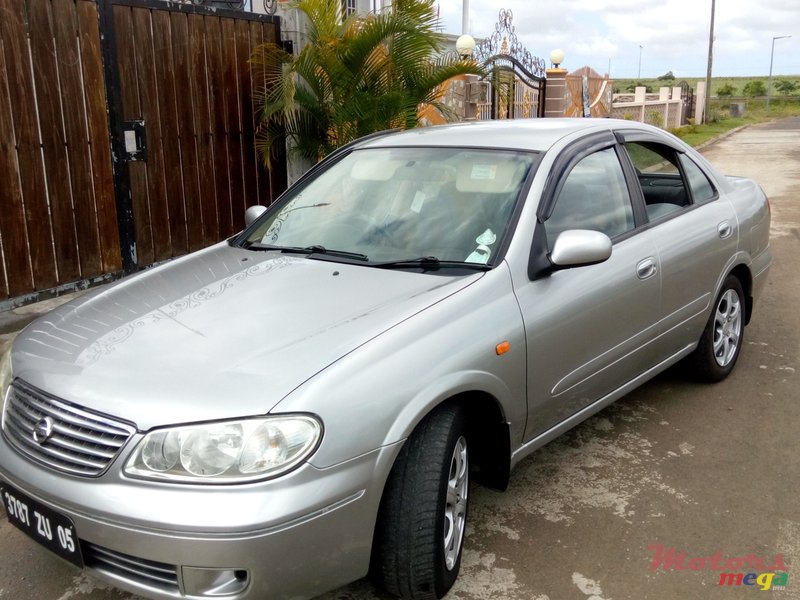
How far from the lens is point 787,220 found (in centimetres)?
1079

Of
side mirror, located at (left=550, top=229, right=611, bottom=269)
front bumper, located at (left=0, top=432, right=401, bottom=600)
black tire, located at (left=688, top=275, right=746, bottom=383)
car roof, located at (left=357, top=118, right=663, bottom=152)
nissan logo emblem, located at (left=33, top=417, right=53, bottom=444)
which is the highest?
car roof, located at (left=357, top=118, right=663, bottom=152)

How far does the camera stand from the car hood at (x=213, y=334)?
239 centimetres

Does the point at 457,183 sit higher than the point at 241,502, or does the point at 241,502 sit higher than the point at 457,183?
the point at 457,183

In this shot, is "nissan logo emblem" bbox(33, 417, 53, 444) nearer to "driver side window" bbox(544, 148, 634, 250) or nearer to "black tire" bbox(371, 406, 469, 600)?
"black tire" bbox(371, 406, 469, 600)

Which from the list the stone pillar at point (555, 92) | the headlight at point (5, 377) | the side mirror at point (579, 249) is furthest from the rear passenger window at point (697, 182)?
the stone pillar at point (555, 92)

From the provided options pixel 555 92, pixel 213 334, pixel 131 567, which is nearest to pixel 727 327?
pixel 213 334

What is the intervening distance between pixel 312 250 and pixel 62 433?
146cm

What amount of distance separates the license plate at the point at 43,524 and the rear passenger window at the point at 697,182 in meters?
3.67

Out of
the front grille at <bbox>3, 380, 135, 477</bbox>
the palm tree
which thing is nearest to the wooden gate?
the palm tree

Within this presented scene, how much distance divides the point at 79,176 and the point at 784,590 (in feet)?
18.7

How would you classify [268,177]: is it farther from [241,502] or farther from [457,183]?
[241,502]

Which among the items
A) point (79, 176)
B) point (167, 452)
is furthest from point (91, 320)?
point (79, 176)

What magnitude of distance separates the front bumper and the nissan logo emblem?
12cm

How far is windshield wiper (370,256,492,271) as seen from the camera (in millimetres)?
3176
